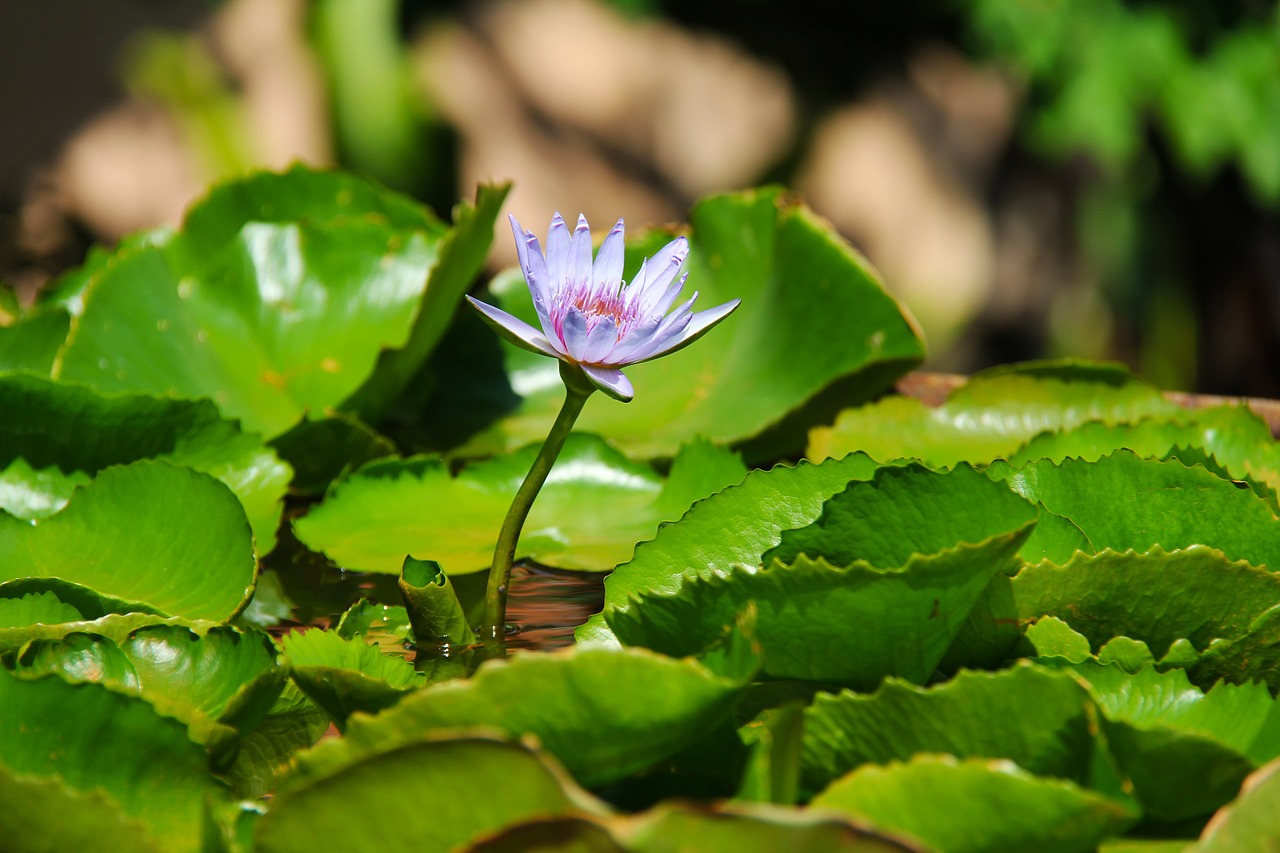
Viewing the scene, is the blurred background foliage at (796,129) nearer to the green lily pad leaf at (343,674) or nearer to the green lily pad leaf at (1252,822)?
the green lily pad leaf at (343,674)

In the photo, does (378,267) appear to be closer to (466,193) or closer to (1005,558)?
(1005,558)

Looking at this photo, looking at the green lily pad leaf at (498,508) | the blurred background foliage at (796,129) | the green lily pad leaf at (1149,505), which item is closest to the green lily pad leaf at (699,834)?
the green lily pad leaf at (1149,505)

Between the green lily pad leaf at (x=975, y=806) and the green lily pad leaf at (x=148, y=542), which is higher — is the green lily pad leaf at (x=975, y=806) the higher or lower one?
the higher one

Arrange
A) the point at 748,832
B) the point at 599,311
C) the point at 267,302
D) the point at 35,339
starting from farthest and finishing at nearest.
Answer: the point at 267,302, the point at 35,339, the point at 599,311, the point at 748,832

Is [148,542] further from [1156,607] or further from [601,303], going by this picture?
[1156,607]

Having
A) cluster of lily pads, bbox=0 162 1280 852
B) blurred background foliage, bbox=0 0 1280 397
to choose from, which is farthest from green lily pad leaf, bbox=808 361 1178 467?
blurred background foliage, bbox=0 0 1280 397

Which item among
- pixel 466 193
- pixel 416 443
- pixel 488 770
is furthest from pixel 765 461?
pixel 466 193

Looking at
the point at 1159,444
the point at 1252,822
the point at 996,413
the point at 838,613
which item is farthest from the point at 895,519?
the point at 996,413
